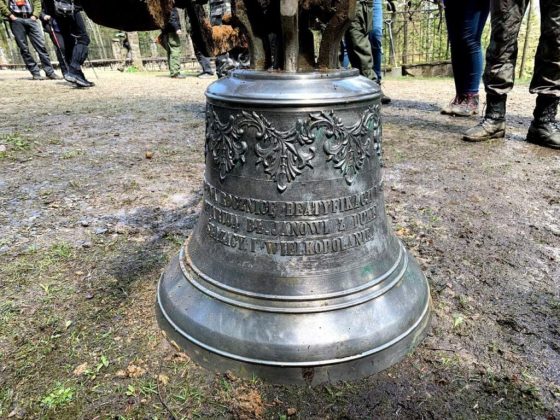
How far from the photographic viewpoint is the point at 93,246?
2.31m

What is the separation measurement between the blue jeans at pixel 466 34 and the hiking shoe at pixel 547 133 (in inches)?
43.6

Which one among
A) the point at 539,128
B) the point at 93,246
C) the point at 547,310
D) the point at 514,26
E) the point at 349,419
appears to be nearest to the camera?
the point at 349,419

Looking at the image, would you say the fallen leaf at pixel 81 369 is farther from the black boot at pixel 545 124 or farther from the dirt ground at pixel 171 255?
the black boot at pixel 545 124

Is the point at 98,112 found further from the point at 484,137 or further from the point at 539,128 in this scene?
the point at 539,128

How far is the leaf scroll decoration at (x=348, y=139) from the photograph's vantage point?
1333 mm

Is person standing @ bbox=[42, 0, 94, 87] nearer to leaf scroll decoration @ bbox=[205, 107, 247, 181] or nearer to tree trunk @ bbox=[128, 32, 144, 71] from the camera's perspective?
leaf scroll decoration @ bbox=[205, 107, 247, 181]

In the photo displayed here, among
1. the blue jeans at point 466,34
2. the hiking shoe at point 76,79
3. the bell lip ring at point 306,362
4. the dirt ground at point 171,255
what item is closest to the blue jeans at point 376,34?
the blue jeans at point 466,34

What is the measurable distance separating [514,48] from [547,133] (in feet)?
2.53

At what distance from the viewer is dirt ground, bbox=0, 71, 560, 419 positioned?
1366 millimetres

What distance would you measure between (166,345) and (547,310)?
5.02ft

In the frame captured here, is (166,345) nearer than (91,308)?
Yes

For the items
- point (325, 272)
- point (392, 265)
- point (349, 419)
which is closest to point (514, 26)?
point (392, 265)

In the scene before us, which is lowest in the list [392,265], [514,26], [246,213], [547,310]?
[547,310]

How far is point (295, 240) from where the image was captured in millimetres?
1420
